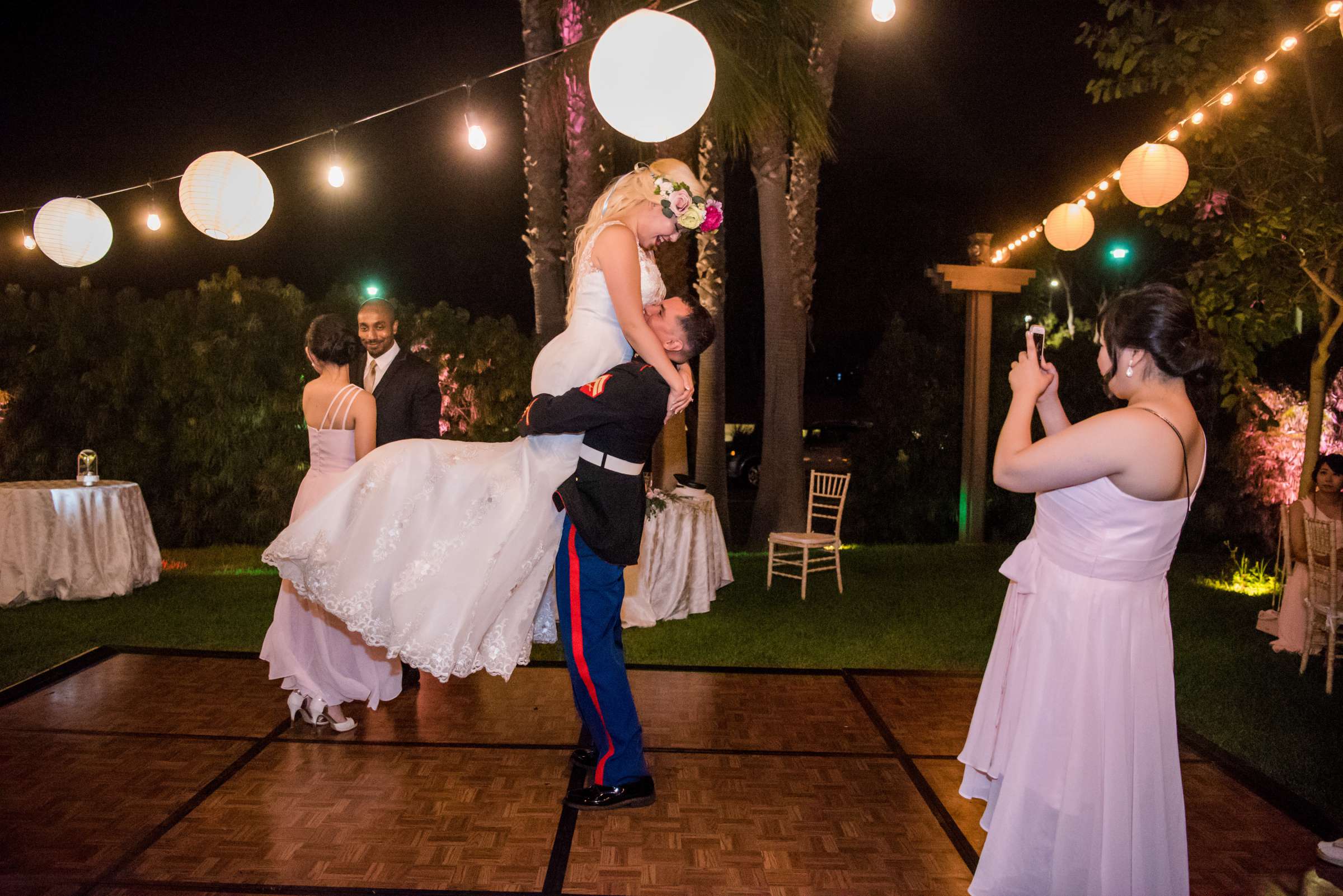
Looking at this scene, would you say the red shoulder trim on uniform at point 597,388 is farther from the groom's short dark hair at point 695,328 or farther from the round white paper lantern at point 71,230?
the round white paper lantern at point 71,230

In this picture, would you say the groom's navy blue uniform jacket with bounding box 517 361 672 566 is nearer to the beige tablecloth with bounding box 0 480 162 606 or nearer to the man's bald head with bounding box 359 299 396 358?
the man's bald head with bounding box 359 299 396 358

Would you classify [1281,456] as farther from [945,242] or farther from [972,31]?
[945,242]

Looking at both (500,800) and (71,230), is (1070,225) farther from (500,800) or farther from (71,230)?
(71,230)

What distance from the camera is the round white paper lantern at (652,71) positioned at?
333 cm

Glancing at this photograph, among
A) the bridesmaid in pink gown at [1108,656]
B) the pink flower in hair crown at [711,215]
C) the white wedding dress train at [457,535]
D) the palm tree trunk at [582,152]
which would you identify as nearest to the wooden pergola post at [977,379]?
the palm tree trunk at [582,152]

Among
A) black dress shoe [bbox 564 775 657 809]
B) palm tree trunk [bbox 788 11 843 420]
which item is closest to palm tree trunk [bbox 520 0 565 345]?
palm tree trunk [bbox 788 11 843 420]

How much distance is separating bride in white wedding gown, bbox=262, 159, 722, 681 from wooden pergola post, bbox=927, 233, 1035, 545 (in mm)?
6836

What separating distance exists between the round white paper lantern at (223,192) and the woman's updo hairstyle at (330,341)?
4.47 ft

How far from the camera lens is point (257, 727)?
3.40 metres

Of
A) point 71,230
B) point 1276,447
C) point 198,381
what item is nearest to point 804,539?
point 71,230

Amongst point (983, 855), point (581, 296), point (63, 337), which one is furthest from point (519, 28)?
point (983, 855)

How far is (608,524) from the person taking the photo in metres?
2.61

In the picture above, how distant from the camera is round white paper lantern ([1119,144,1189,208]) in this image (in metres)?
4.90

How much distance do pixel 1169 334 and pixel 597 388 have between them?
1422 mm
